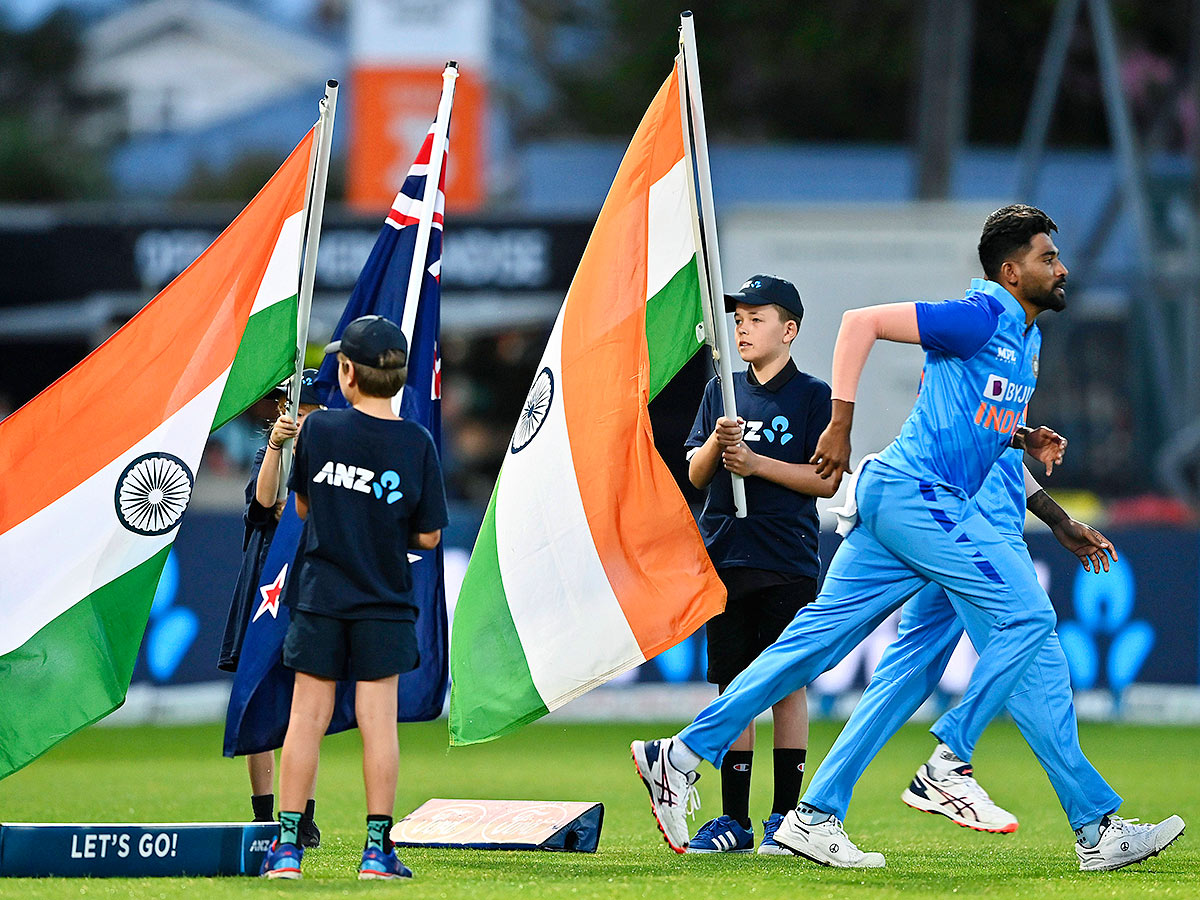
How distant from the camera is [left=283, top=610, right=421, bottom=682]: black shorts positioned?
570 centimetres

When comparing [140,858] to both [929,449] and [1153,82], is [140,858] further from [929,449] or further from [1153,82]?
[1153,82]

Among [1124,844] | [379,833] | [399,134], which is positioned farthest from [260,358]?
[399,134]

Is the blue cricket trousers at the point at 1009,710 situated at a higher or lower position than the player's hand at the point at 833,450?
lower

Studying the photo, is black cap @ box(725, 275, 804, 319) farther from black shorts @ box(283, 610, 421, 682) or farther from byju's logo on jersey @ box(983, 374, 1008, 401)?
black shorts @ box(283, 610, 421, 682)

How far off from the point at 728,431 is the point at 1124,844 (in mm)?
1954

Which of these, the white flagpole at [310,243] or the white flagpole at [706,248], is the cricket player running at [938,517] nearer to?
the white flagpole at [706,248]

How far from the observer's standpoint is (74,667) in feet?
20.7

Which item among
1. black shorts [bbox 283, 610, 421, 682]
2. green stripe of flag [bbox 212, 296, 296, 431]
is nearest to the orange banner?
green stripe of flag [bbox 212, 296, 296, 431]

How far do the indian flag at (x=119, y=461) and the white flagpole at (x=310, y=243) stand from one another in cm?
7

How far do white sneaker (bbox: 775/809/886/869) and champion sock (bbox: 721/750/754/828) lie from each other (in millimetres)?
507

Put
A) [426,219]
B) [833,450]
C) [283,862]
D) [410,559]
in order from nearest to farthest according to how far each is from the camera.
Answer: [283,862] < [833,450] < [410,559] < [426,219]

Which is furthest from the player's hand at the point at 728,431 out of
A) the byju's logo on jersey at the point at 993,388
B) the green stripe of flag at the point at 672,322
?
the byju's logo on jersey at the point at 993,388

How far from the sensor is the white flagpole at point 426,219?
6.60 m

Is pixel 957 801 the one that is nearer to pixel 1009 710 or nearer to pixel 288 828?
A: pixel 1009 710
